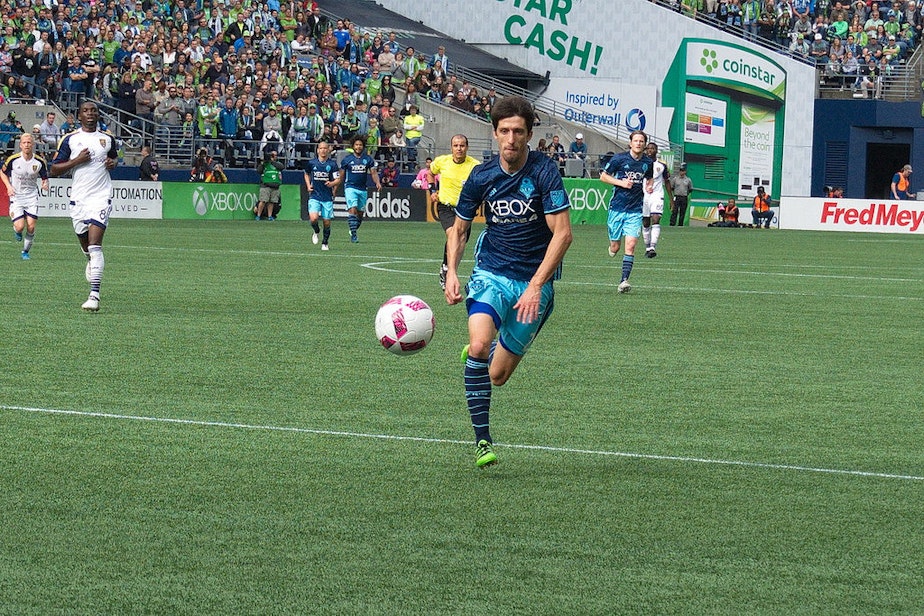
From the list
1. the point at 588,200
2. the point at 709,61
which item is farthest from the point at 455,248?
the point at 709,61

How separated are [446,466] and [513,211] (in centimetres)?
135

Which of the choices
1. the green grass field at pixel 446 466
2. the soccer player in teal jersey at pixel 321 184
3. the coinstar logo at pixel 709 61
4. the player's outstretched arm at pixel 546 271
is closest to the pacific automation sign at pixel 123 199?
the soccer player in teal jersey at pixel 321 184

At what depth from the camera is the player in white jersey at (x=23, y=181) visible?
24.8 meters

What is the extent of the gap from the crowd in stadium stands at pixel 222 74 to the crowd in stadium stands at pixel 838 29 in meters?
13.2

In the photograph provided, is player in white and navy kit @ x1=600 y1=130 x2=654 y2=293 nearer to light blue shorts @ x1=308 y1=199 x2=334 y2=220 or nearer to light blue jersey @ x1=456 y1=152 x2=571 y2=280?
light blue shorts @ x1=308 y1=199 x2=334 y2=220

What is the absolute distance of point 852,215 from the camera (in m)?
47.5

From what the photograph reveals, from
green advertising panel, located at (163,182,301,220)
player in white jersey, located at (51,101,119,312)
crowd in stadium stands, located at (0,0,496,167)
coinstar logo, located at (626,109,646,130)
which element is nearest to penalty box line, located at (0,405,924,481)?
player in white jersey, located at (51,101,119,312)

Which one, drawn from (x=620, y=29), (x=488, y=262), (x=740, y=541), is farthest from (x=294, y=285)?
(x=620, y=29)

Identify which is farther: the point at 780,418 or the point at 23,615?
the point at 780,418

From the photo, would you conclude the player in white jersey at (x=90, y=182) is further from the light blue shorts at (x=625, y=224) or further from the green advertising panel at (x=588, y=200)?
the green advertising panel at (x=588, y=200)

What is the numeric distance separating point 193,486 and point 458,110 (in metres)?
43.1

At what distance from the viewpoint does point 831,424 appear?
927 centimetres

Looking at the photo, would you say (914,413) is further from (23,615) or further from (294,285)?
(294,285)

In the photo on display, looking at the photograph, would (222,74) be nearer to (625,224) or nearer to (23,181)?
(23,181)
